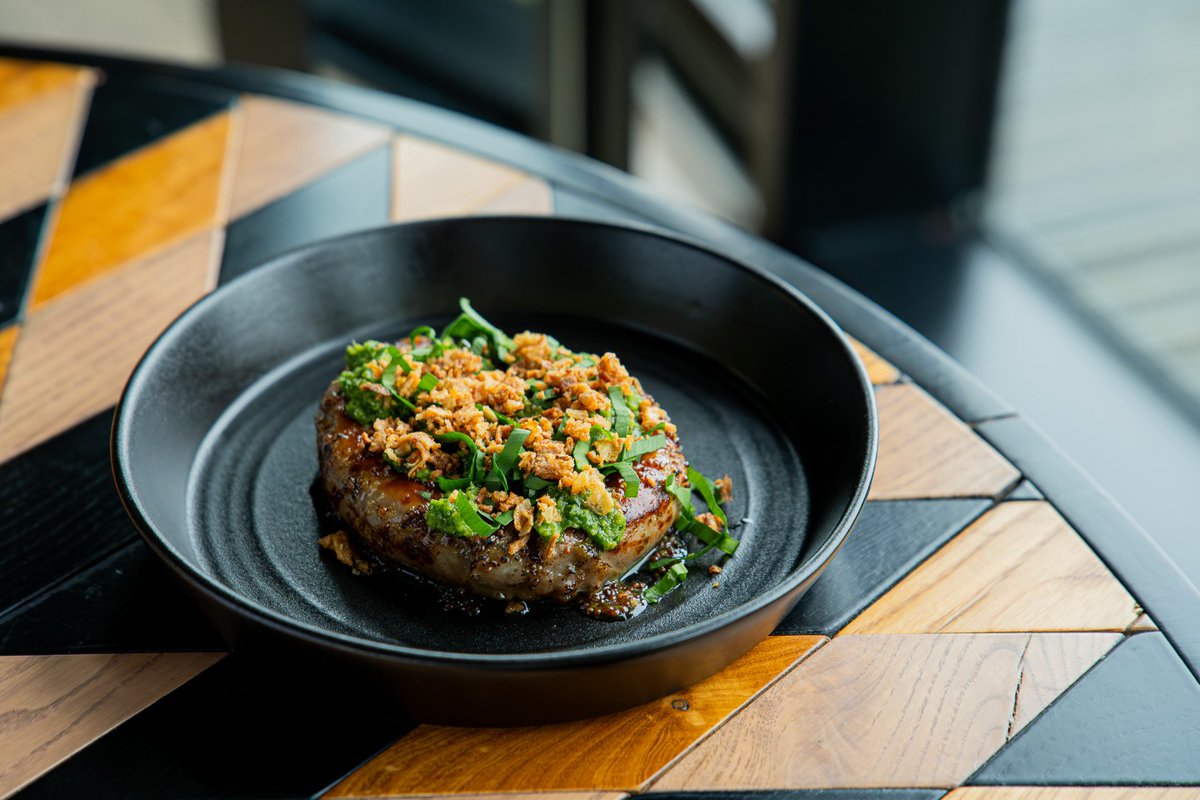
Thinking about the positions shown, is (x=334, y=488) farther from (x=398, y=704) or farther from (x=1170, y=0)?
(x=1170, y=0)

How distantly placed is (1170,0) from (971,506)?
4.22 m

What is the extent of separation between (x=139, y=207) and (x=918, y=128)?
2864 mm

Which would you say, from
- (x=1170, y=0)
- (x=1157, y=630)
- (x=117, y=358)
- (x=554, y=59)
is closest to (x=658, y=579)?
(x=1157, y=630)

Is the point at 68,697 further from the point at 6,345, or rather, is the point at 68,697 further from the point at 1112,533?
the point at 1112,533

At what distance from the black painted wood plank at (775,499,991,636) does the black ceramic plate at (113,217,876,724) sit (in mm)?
64

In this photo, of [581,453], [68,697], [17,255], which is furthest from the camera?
[17,255]

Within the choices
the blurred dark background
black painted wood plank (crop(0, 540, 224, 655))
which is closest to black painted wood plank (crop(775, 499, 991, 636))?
black painted wood plank (crop(0, 540, 224, 655))

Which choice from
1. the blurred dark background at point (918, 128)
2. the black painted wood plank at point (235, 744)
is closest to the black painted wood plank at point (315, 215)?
the black painted wood plank at point (235, 744)

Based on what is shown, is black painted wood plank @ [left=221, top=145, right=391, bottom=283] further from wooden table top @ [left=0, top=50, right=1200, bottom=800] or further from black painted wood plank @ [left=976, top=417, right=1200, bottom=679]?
black painted wood plank @ [left=976, top=417, right=1200, bottom=679]

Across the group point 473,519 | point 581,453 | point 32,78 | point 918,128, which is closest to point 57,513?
point 473,519

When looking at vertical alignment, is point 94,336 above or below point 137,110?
below

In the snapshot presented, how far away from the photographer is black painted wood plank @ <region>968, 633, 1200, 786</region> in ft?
3.95

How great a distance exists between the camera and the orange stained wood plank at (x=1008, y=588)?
1.38 metres

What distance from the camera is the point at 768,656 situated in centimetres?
134
